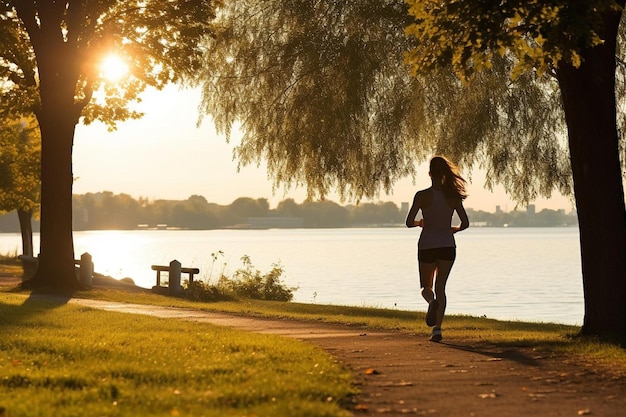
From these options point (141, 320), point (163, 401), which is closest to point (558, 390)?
point (163, 401)

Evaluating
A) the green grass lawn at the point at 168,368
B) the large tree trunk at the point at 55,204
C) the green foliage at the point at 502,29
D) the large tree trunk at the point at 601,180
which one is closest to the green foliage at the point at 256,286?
the large tree trunk at the point at 55,204

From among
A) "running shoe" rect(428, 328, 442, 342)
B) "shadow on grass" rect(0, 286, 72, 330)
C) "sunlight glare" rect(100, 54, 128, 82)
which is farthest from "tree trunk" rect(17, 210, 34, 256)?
"running shoe" rect(428, 328, 442, 342)

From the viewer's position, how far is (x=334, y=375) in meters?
8.53

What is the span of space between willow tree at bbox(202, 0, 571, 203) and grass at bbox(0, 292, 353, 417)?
8.27 metres

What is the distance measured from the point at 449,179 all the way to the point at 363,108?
30.1ft

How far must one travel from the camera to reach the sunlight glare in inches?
986

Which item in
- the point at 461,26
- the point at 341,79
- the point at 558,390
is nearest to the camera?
the point at 558,390

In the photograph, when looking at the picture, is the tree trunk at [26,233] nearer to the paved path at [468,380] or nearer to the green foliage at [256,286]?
the green foliage at [256,286]

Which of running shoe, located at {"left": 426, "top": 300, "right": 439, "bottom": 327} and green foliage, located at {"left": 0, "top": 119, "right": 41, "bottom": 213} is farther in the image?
green foliage, located at {"left": 0, "top": 119, "right": 41, "bottom": 213}

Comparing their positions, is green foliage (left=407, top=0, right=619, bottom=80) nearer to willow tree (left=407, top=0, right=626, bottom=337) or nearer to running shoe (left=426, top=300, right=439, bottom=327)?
willow tree (left=407, top=0, right=626, bottom=337)

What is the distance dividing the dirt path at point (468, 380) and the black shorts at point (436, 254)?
3.49 ft

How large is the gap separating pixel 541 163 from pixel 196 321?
9424 millimetres

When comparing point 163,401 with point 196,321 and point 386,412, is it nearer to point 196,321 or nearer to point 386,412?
point 386,412

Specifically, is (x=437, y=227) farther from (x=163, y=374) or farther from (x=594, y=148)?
(x=163, y=374)
